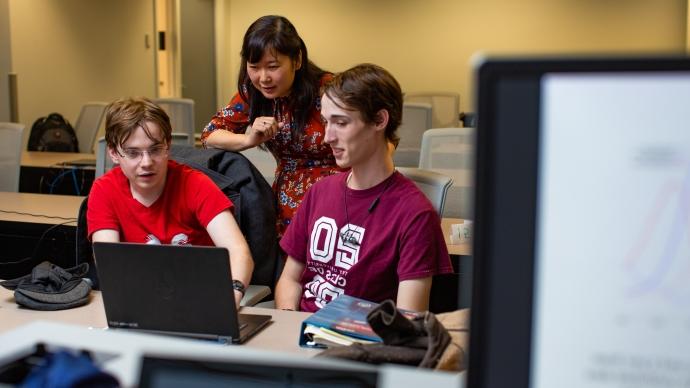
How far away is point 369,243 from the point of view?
193cm

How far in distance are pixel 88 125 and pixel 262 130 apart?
4629 mm

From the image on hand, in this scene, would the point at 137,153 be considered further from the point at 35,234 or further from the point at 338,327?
the point at 35,234

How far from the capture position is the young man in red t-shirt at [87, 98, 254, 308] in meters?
2.10

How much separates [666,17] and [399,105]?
703cm

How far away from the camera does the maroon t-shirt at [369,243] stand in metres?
1.91

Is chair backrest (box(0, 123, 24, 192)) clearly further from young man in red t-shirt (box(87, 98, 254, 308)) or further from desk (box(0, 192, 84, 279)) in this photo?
young man in red t-shirt (box(87, 98, 254, 308))

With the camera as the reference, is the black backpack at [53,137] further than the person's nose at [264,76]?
Yes

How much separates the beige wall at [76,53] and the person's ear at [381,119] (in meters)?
5.45

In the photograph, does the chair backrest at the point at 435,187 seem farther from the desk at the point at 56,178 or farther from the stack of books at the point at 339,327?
the desk at the point at 56,178

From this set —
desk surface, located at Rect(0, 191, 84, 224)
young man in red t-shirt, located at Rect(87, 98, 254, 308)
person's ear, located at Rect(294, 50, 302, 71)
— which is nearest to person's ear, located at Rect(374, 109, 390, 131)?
young man in red t-shirt, located at Rect(87, 98, 254, 308)

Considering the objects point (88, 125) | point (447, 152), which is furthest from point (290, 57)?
point (88, 125)

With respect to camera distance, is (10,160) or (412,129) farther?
(412,129)

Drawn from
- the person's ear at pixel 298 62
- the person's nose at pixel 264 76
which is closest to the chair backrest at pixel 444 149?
the person's ear at pixel 298 62

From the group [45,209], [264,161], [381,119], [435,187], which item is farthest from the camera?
[264,161]
